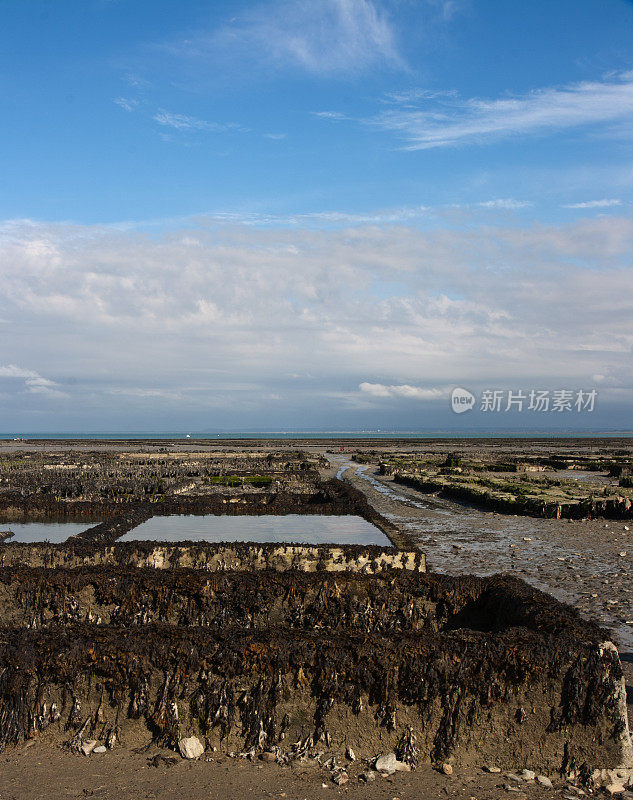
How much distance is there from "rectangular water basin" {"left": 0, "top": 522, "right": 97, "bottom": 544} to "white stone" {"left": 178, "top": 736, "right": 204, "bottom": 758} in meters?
9.98

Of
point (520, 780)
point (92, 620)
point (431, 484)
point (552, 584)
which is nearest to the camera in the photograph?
point (520, 780)

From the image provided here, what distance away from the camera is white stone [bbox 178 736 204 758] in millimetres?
5160

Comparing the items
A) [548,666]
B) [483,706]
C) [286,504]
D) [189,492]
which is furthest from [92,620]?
[189,492]

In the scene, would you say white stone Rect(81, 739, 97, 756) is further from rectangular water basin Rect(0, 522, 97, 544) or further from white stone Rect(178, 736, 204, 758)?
rectangular water basin Rect(0, 522, 97, 544)

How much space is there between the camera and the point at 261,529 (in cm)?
1567

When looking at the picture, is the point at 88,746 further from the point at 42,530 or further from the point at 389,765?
the point at 42,530

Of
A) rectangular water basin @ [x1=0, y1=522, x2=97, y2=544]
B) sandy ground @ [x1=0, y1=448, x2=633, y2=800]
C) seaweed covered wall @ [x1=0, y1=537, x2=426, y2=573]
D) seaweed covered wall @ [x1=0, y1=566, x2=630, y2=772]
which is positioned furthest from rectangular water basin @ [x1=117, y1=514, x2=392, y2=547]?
seaweed covered wall @ [x1=0, y1=566, x2=630, y2=772]

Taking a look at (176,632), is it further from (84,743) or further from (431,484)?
(431,484)

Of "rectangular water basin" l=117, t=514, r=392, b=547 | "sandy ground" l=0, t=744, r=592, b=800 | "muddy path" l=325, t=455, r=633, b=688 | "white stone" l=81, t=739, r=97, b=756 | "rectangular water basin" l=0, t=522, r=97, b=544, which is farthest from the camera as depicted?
"rectangular water basin" l=0, t=522, r=97, b=544

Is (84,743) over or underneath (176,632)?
underneath

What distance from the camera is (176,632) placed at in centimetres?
602

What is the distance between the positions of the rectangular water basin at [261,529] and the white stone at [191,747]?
7.59 m

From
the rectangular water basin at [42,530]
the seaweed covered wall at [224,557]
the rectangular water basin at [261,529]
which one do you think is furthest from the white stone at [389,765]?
the rectangular water basin at [42,530]

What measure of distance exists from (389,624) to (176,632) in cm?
324
